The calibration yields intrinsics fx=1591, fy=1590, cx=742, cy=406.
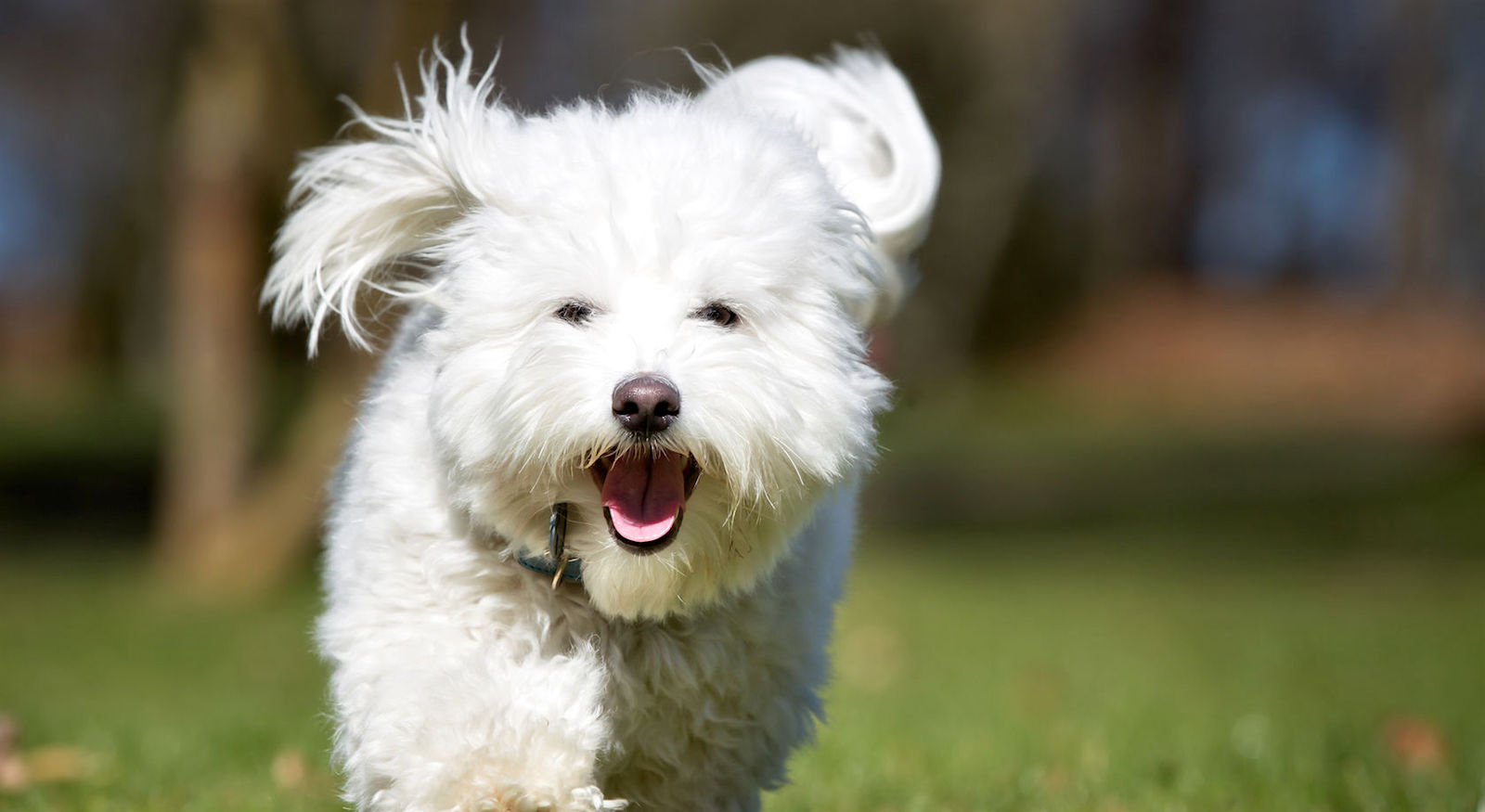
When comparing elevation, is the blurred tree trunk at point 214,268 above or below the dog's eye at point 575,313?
below

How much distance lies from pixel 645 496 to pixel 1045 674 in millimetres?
6144

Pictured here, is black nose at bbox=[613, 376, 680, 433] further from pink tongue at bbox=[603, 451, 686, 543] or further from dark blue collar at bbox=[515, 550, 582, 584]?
dark blue collar at bbox=[515, 550, 582, 584]

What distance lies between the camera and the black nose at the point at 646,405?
2.93 meters

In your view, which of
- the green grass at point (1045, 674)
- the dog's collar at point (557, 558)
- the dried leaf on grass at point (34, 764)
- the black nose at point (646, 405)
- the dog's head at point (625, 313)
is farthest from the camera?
the green grass at point (1045, 674)

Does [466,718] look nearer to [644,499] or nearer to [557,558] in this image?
[557,558]

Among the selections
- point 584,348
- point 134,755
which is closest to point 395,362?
point 584,348

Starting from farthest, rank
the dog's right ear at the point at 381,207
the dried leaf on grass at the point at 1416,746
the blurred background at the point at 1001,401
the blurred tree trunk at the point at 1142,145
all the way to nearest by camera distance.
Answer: the blurred tree trunk at the point at 1142,145
the blurred background at the point at 1001,401
the dried leaf on grass at the point at 1416,746
the dog's right ear at the point at 381,207

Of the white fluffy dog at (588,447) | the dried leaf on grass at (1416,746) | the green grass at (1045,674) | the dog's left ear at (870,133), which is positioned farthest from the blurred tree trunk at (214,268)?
the dried leaf on grass at (1416,746)

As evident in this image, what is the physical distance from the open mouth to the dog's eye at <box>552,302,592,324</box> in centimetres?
30

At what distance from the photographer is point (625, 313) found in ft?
10.3

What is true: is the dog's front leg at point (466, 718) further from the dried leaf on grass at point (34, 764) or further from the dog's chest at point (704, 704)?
the dried leaf on grass at point (34, 764)

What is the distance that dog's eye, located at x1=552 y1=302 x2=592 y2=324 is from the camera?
3.19 m

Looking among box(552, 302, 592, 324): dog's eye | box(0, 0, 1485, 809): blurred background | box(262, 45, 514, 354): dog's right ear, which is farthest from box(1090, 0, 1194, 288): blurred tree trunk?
box(552, 302, 592, 324): dog's eye

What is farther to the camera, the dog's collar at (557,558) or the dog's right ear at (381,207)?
the dog's right ear at (381,207)
